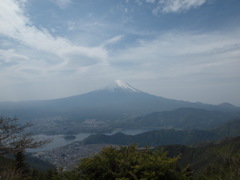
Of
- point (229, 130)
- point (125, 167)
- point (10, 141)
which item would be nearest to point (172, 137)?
point (229, 130)

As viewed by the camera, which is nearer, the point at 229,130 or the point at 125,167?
the point at 125,167

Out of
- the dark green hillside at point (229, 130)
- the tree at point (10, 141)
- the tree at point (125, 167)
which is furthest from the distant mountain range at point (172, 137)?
the tree at point (125, 167)

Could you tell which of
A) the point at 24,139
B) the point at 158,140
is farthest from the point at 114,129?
the point at 24,139

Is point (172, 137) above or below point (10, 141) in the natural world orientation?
below

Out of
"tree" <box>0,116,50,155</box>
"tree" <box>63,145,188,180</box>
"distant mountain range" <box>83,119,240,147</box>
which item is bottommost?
"distant mountain range" <box>83,119,240,147</box>

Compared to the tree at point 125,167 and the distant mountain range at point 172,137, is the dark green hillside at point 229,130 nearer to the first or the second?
the distant mountain range at point 172,137

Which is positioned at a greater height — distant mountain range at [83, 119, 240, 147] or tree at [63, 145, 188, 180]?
tree at [63, 145, 188, 180]

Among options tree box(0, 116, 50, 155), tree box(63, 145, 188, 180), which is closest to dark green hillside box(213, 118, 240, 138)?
tree box(63, 145, 188, 180)

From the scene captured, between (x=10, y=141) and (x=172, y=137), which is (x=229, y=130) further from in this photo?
(x=10, y=141)

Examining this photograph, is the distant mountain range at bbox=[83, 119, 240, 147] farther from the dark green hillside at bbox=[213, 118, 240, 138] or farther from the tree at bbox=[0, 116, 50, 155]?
the tree at bbox=[0, 116, 50, 155]
